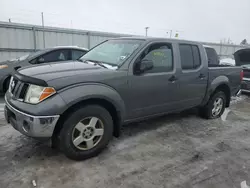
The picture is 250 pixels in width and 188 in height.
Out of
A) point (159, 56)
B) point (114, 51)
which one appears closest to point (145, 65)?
point (159, 56)

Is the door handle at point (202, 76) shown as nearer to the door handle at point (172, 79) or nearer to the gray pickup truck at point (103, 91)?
the gray pickup truck at point (103, 91)

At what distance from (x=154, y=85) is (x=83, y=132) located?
139cm

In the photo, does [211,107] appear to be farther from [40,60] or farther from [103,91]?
[40,60]

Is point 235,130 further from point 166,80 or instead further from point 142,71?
point 142,71

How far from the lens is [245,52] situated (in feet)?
26.8

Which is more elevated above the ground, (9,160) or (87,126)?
(87,126)

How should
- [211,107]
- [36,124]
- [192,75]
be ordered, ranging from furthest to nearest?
[211,107]
[192,75]
[36,124]

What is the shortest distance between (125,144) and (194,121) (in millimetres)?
2065

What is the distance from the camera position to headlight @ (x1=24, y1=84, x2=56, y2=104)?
2660 mm

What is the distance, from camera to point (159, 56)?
377 cm

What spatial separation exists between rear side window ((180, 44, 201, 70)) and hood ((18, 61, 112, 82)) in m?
1.74

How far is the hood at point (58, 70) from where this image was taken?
9.20ft

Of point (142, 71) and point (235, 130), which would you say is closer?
point (142, 71)

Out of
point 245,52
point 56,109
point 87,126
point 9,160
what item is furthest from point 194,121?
point 245,52
